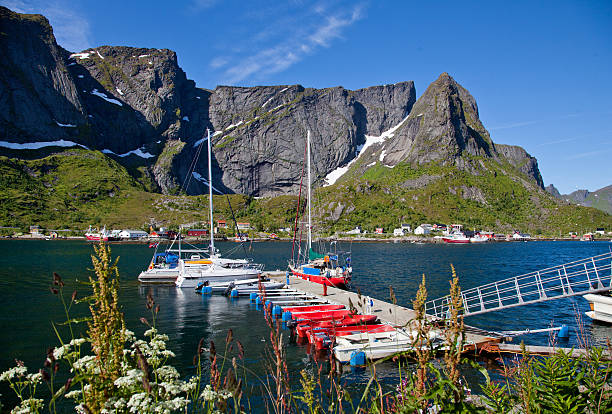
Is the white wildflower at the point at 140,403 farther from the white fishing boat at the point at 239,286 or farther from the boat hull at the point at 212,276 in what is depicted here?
the boat hull at the point at 212,276

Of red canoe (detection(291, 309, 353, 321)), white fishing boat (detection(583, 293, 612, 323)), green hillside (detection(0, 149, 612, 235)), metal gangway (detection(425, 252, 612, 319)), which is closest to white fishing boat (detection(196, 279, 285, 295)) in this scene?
red canoe (detection(291, 309, 353, 321))

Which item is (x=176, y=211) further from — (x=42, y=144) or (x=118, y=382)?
(x=118, y=382)

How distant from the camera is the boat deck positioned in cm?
1625

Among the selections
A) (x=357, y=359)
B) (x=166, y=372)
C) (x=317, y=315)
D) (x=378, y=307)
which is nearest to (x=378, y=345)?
(x=357, y=359)

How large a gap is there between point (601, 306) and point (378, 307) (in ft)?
44.3

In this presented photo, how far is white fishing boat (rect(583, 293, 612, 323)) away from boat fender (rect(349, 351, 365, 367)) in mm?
15804

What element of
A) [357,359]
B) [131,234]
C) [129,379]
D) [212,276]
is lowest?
[357,359]

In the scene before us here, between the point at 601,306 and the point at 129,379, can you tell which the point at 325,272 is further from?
the point at 129,379

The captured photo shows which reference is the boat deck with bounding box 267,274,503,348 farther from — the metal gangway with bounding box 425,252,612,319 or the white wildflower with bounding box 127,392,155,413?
the white wildflower with bounding box 127,392,155,413

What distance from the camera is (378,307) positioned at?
23.5 m

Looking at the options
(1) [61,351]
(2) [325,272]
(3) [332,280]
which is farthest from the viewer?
(2) [325,272]

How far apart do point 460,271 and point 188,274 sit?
3802 centimetres

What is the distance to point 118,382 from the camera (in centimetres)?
287

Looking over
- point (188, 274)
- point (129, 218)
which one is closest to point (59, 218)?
point (129, 218)
